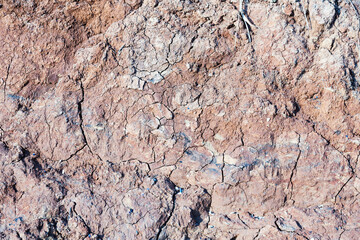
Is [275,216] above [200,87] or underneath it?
underneath

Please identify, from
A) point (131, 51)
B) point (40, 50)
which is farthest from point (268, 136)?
point (40, 50)

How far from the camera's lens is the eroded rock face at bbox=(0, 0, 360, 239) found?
2.29 metres

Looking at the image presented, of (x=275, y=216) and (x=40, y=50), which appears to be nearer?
(x=275, y=216)

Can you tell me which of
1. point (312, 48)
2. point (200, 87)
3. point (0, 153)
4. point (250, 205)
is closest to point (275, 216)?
point (250, 205)

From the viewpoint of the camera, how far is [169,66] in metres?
2.56

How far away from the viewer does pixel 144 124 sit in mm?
2484

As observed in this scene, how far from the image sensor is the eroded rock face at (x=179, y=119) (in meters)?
2.29

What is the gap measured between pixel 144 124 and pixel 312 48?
138 centimetres

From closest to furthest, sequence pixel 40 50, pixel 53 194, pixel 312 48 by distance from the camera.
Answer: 1. pixel 53 194
2. pixel 312 48
3. pixel 40 50

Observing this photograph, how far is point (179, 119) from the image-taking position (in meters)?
2.51

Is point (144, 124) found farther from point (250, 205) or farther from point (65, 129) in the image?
point (250, 205)

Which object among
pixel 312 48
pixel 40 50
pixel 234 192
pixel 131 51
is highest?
pixel 40 50

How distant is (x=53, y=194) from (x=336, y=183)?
1998 mm

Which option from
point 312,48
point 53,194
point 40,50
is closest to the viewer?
point 53,194
